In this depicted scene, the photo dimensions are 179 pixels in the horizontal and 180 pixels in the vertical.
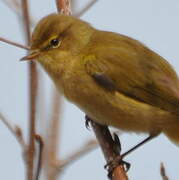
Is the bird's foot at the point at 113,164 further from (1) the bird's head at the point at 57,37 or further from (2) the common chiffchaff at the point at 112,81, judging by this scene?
(1) the bird's head at the point at 57,37

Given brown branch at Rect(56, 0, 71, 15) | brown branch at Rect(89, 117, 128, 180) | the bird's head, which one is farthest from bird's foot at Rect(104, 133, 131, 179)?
brown branch at Rect(56, 0, 71, 15)

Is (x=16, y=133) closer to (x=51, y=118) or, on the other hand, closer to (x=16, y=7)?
(x=51, y=118)

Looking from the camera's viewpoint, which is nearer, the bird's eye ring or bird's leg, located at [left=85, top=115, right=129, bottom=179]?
bird's leg, located at [left=85, top=115, right=129, bottom=179]

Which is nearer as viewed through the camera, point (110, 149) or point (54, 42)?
point (110, 149)

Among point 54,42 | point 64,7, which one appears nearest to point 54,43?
point 54,42

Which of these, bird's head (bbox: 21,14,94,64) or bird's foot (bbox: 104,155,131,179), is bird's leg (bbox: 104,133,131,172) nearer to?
bird's foot (bbox: 104,155,131,179)

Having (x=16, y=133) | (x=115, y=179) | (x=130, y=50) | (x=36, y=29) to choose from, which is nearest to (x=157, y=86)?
(x=130, y=50)

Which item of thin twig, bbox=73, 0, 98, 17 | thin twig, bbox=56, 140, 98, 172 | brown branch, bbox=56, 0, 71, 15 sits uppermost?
brown branch, bbox=56, 0, 71, 15

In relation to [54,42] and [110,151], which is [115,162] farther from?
[54,42]
